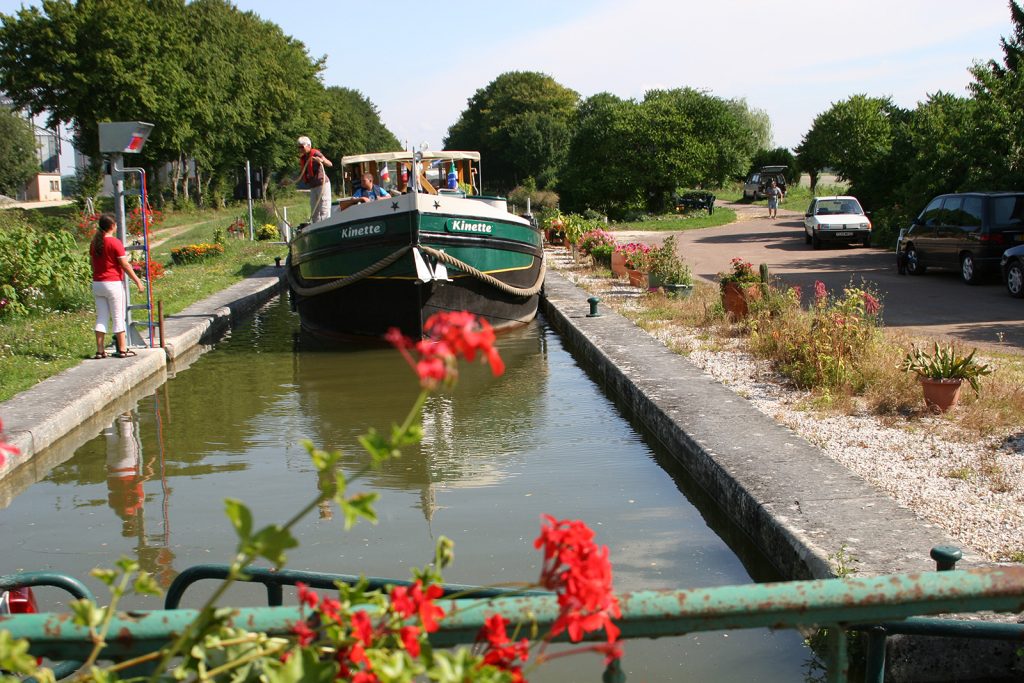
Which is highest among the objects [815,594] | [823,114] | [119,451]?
[823,114]

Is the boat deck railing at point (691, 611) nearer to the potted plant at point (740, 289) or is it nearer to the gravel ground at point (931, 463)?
the gravel ground at point (931, 463)

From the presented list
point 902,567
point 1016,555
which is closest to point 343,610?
point 902,567

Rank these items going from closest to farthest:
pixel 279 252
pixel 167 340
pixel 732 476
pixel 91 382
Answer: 1. pixel 732 476
2. pixel 91 382
3. pixel 167 340
4. pixel 279 252

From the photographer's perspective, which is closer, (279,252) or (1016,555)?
(1016,555)

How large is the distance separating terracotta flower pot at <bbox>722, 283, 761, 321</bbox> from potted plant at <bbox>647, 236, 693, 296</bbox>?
3.31 m

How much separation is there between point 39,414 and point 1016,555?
719 centimetres

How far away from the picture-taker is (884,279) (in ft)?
62.4

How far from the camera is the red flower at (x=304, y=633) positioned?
1659mm

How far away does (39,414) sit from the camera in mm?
8578

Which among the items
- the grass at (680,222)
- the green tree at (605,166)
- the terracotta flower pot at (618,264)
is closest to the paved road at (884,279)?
the terracotta flower pot at (618,264)

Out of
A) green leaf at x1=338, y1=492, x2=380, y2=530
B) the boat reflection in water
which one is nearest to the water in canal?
the boat reflection in water

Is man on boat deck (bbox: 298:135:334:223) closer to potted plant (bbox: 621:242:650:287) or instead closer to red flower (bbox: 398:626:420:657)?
potted plant (bbox: 621:242:650:287)

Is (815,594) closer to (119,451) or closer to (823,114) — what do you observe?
(119,451)

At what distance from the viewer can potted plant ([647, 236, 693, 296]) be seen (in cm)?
1641
